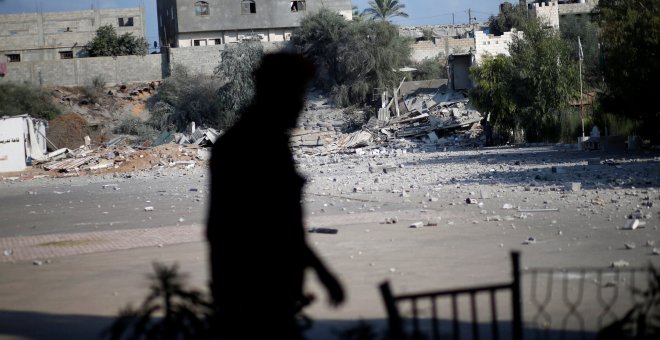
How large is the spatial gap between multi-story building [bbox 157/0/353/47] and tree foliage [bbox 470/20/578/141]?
29.3 meters

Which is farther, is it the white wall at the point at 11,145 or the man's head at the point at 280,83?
the white wall at the point at 11,145

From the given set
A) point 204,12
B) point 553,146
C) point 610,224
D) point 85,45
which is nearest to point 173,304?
point 610,224

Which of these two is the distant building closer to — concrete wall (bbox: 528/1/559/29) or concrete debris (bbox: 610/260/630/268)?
concrete wall (bbox: 528/1/559/29)

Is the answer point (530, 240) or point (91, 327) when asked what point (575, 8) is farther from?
point (91, 327)

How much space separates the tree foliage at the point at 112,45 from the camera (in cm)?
6975

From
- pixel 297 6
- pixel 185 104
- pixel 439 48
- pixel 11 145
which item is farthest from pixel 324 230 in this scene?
pixel 297 6

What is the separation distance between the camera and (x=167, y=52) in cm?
6359

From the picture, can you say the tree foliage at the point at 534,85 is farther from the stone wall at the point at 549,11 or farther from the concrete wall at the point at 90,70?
the concrete wall at the point at 90,70

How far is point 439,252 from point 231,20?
205 ft

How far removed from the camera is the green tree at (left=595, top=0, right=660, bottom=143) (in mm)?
26812

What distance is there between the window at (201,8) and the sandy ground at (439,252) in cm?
5156

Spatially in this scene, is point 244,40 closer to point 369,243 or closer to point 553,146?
point 553,146

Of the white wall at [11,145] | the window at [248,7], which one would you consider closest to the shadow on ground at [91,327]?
the white wall at [11,145]

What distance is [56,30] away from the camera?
78.2 metres
